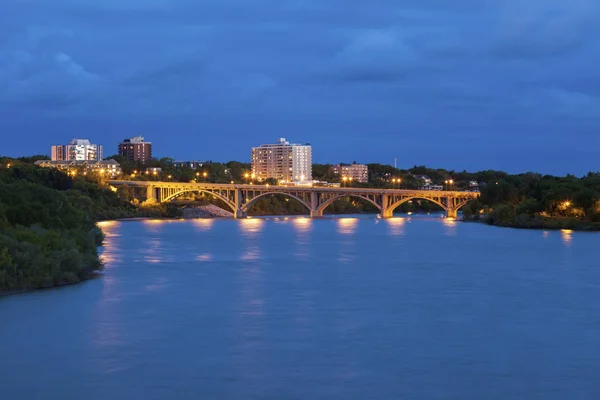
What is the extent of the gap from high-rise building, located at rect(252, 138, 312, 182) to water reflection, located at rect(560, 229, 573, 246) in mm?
101256

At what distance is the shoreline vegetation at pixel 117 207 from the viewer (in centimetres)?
3012

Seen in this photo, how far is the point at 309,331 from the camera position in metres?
24.4

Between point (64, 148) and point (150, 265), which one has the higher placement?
point (64, 148)

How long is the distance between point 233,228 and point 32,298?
2058 inches

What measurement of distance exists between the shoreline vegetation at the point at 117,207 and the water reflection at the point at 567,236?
2.18 meters

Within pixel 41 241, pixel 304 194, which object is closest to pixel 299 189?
pixel 304 194

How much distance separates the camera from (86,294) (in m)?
30.0

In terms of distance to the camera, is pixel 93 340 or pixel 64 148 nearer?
pixel 93 340

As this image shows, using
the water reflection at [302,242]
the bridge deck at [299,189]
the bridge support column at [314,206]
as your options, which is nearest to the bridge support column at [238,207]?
the bridge deck at [299,189]

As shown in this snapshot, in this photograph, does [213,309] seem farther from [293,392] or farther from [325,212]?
[325,212]

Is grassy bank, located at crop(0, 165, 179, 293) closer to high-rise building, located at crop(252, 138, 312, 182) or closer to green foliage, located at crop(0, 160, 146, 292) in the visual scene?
green foliage, located at crop(0, 160, 146, 292)

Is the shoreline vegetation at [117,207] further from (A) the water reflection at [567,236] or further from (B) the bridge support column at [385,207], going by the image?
(B) the bridge support column at [385,207]

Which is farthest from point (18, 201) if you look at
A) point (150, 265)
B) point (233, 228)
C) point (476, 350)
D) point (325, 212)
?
point (325, 212)

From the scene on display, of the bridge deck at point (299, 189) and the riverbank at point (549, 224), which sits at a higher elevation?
the bridge deck at point (299, 189)
